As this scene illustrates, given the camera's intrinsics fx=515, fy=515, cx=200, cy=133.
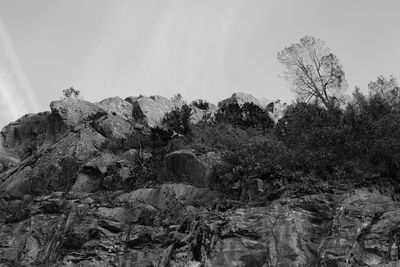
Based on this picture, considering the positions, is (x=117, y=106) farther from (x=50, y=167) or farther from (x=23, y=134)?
(x=50, y=167)

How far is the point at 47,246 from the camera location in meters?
20.2

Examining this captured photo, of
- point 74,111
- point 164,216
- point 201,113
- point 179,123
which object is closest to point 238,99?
point 201,113

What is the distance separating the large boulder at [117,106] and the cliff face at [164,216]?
7110 mm

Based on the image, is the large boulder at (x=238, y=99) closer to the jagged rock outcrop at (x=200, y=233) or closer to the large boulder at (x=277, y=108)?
the large boulder at (x=277, y=108)

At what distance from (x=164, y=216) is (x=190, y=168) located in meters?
3.43

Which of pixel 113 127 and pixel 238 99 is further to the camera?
pixel 238 99

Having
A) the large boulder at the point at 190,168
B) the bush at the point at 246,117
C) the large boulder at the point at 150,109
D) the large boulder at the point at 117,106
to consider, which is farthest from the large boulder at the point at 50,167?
the bush at the point at 246,117

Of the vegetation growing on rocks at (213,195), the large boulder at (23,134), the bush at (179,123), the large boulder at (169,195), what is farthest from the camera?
the large boulder at (23,134)

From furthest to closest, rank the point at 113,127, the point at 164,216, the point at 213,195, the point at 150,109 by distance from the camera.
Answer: the point at 150,109, the point at 113,127, the point at 213,195, the point at 164,216

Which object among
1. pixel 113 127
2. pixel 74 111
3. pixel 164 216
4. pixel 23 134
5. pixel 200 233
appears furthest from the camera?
pixel 23 134

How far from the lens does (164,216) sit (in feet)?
67.2

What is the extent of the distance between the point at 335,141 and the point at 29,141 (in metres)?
24.6

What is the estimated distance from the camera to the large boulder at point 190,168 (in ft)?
74.7

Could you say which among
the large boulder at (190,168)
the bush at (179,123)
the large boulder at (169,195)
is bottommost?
the large boulder at (169,195)
